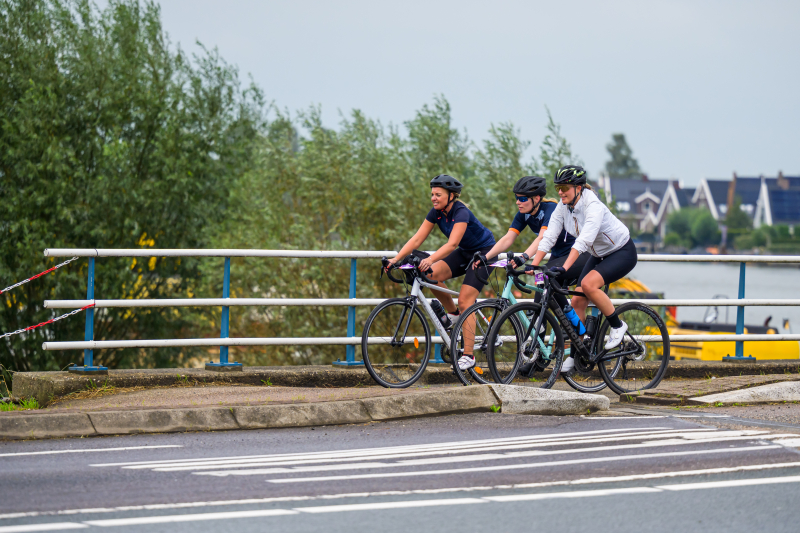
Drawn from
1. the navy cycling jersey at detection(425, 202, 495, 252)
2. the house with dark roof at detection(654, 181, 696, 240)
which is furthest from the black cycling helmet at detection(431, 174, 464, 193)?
the house with dark roof at detection(654, 181, 696, 240)

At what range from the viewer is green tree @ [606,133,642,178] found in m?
182

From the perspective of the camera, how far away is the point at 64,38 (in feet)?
71.8

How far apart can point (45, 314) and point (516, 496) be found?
1815 cm

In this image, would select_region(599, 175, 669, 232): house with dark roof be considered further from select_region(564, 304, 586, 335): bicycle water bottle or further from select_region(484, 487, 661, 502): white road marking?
select_region(484, 487, 661, 502): white road marking

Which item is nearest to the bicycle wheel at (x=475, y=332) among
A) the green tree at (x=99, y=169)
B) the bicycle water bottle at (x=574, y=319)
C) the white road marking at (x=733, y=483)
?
the bicycle water bottle at (x=574, y=319)

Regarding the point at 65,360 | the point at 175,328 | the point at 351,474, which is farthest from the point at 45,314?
the point at 351,474

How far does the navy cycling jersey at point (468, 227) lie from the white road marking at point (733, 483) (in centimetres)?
366

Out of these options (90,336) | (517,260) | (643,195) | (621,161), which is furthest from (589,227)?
(621,161)

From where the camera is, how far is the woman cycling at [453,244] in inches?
324

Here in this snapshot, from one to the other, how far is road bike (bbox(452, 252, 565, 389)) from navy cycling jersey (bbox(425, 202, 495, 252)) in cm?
24

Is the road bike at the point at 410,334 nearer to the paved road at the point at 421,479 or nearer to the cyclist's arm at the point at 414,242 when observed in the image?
the cyclist's arm at the point at 414,242

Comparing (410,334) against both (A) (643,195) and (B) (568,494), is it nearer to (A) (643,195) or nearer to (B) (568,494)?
(B) (568,494)

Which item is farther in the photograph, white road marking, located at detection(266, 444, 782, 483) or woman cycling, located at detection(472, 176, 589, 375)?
woman cycling, located at detection(472, 176, 589, 375)

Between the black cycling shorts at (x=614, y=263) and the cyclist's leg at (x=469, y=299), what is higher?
the black cycling shorts at (x=614, y=263)
